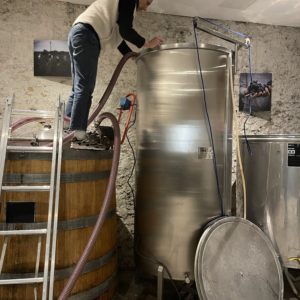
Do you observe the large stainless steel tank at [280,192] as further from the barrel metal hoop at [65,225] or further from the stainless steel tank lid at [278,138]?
the barrel metal hoop at [65,225]

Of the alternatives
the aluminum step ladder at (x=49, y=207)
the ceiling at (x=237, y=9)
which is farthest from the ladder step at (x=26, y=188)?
the ceiling at (x=237, y=9)

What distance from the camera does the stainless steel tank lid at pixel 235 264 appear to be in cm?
168

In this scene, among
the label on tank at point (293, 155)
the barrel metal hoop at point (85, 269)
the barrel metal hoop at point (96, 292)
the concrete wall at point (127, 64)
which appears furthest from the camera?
the concrete wall at point (127, 64)

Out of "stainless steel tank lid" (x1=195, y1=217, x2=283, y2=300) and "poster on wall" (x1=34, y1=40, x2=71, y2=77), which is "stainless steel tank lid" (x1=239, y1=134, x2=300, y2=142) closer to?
"stainless steel tank lid" (x1=195, y1=217, x2=283, y2=300)

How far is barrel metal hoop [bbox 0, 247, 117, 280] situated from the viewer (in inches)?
59.3

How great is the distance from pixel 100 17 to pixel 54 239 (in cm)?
143

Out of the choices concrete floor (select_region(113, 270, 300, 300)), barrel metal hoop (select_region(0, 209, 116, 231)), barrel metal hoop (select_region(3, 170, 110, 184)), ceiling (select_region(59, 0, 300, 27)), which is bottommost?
concrete floor (select_region(113, 270, 300, 300))

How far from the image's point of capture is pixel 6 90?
94.3 inches

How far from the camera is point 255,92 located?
2850 millimetres

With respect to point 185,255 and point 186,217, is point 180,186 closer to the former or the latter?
point 186,217

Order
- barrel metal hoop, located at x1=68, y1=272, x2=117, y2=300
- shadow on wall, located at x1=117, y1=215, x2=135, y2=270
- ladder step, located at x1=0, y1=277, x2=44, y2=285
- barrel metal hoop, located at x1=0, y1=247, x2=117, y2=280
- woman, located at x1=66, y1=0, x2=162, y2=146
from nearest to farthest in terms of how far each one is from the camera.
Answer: ladder step, located at x1=0, y1=277, x2=44, y2=285
barrel metal hoop, located at x1=0, y1=247, x2=117, y2=280
barrel metal hoop, located at x1=68, y1=272, x2=117, y2=300
woman, located at x1=66, y1=0, x2=162, y2=146
shadow on wall, located at x1=117, y1=215, x2=135, y2=270

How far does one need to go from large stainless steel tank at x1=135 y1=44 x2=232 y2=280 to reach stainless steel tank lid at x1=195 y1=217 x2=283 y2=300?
123mm

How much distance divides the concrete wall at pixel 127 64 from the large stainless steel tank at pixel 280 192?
77cm

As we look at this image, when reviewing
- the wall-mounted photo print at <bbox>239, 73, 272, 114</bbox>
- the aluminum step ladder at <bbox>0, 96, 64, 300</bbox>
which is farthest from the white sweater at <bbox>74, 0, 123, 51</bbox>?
the wall-mounted photo print at <bbox>239, 73, 272, 114</bbox>
